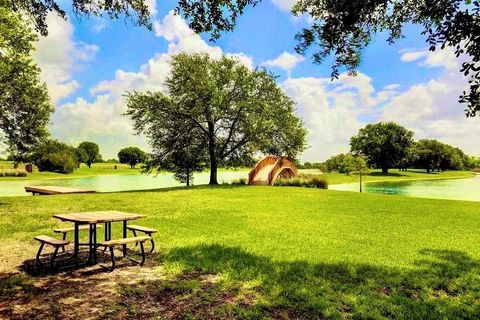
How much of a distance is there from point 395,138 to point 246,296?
89.4 m

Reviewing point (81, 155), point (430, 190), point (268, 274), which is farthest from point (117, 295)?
Result: point (81, 155)

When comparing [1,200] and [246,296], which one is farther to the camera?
[1,200]

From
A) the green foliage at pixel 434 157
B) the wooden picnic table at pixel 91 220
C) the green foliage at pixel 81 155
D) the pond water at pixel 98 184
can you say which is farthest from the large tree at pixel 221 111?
the green foliage at pixel 81 155

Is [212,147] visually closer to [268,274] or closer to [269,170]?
[269,170]

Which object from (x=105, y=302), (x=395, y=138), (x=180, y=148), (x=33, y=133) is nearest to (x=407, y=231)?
(x=105, y=302)

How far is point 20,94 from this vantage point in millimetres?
20500

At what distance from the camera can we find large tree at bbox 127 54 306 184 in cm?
3266

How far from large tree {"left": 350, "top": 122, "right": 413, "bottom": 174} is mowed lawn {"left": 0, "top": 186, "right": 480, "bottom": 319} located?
2994 inches

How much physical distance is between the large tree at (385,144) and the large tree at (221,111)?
57228 millimetres

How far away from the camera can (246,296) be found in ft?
20.6

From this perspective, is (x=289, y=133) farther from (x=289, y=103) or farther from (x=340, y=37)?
(x=340, y=37)

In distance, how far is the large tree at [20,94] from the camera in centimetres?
1868

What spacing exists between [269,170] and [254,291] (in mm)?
30661

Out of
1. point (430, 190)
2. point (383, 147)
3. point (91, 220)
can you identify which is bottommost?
point (430, 190)
